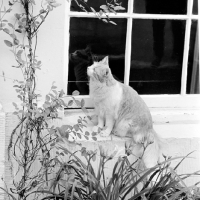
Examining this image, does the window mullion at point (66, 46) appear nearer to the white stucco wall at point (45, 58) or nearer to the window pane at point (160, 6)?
the white stucco wall at point (45, 58)

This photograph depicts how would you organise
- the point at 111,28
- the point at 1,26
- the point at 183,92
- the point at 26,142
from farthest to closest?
1. the point at 183,92
2. the point at 111,28
3. the point at 26,142
4. the point at 1,26

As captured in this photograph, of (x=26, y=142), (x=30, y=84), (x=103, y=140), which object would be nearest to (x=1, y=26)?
(x=30, y=84)

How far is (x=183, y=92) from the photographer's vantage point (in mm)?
3029

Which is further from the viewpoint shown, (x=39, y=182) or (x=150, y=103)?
(x=150, y=103)

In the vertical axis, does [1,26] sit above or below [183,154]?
above

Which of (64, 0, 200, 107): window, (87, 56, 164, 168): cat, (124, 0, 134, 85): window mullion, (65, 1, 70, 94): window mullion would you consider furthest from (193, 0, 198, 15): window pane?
(65, 1, 70, 94): window mullion

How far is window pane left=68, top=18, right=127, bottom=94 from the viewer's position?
279 cm

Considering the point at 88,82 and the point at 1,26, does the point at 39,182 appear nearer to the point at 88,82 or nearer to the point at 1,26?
the point at 88,82

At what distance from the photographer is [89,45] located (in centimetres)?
284

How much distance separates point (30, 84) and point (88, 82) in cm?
52

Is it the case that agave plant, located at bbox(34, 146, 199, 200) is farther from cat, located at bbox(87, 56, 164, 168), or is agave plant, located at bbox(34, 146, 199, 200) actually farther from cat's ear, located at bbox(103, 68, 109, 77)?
cat's ear, located at bbox(103, 68, 109, 77)

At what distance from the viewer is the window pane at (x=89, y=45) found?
9.17ft

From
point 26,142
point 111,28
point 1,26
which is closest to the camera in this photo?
point 1,26

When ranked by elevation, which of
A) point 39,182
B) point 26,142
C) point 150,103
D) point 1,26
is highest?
point 1,26
